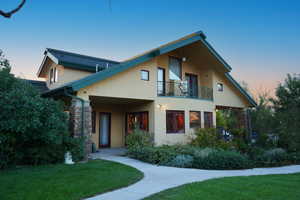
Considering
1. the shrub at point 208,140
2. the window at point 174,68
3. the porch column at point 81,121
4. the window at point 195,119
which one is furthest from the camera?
the window at point 174,68

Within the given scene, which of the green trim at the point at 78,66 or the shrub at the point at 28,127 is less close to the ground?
the green trim at the point at 78,66

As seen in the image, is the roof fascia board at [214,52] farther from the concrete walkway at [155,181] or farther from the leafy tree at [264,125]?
the concrete walkway at [155,181]

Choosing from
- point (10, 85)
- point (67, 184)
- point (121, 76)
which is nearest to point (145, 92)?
point (121, 76)

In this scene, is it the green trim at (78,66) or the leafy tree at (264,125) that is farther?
the leafy tree at (264,125)

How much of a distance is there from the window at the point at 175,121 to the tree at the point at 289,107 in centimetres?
509

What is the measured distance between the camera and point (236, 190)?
16.3ft

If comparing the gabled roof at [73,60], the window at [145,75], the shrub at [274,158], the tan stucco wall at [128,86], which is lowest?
the shrub at [274,158]

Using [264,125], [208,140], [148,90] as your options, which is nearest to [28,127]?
[148,90]

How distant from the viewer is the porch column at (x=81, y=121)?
367 inches

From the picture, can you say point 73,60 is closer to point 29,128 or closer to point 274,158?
point 29,128

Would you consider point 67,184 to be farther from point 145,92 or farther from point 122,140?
point 122,140

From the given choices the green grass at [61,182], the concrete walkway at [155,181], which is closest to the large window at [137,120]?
the concrete walkway at [155,181]

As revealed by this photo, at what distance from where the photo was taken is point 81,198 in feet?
14.5

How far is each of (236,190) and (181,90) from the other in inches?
376
